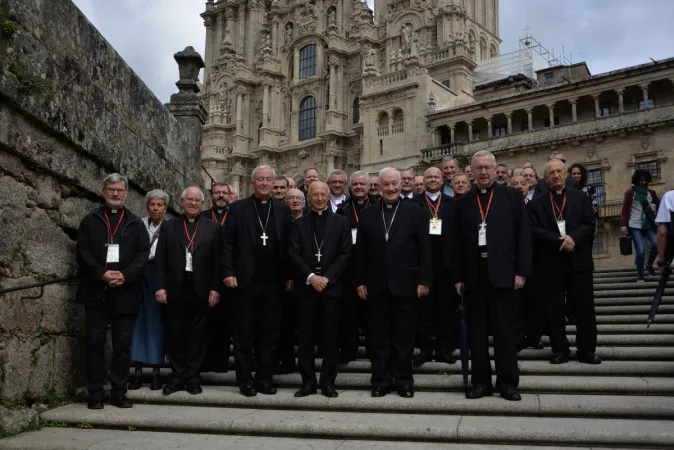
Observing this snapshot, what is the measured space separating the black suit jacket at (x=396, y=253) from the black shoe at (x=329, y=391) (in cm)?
105

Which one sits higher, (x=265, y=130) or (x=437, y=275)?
(x=265, y=130)

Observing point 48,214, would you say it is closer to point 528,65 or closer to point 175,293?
point 175,293

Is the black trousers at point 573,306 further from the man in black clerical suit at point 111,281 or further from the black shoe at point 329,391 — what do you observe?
the man in black clerical suit at point 111,281

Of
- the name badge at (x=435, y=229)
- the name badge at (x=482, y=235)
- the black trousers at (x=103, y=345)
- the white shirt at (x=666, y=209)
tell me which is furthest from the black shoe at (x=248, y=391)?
the white shirt at (x=666, y=209)

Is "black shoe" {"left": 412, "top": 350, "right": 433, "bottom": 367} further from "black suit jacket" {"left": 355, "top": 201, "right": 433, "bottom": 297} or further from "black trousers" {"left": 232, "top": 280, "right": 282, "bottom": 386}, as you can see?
"black trousers" {"left": 232, "top": 280, "right": 282, "bottom": 386}

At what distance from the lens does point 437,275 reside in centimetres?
751

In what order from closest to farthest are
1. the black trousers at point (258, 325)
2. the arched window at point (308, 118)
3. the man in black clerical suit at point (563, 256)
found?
1. the black trousers at point (258, 325)
2. the man in black clerical suit at point (563, 256)
3. the arched window at point (308, 118)

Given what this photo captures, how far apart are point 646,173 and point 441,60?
29452 millimetres

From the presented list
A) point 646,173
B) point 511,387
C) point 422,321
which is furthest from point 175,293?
point 646,173

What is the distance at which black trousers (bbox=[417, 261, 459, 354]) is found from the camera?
7227 mm

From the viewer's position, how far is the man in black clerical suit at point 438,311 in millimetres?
7188

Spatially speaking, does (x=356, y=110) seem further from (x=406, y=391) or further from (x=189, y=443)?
(x=189, y=443)

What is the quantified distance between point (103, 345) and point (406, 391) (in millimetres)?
3059

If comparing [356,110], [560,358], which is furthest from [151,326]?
[356,110]
